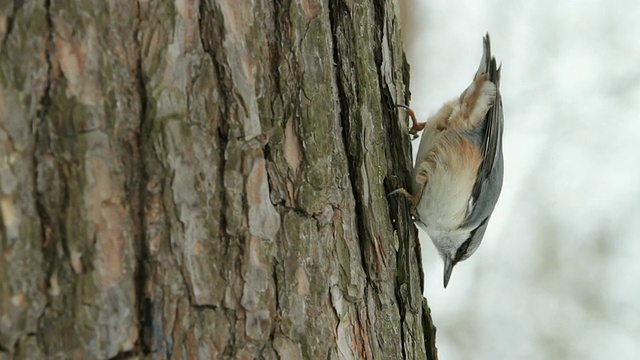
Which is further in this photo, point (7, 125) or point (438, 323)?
point (438, 323)

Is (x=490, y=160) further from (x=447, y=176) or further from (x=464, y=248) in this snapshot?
(x=464, y=248)

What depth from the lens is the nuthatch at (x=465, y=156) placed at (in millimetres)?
2551

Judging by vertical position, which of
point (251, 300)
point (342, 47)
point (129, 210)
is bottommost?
point (251, 300)

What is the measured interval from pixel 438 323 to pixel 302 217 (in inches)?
158

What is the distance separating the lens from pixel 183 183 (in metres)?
1.25

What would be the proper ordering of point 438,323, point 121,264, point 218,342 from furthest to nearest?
1. point 438,323
2. point 218,342
3. point 121,264

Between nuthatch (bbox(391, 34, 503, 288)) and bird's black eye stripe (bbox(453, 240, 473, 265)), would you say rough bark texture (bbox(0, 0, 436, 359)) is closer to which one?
nuthatch (bbox(391, 34, 503, 288))

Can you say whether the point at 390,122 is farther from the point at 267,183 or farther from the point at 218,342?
the point at 218,342

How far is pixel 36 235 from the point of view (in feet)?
3.64

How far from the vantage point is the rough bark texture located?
3.65 feet

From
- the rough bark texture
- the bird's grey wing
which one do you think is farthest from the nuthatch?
the rough bark texture

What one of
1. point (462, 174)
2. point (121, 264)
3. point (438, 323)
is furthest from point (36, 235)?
point (438, 323)

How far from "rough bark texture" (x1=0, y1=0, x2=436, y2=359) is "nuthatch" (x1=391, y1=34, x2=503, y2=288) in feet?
3.05

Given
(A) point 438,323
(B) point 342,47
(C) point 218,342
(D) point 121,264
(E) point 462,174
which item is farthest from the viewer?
(A) point 438,323
